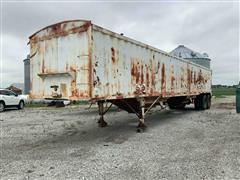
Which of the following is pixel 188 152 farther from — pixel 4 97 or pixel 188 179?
pixel 4 97

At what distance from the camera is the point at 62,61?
7207 millimetres

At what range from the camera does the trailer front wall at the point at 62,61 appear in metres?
6.86

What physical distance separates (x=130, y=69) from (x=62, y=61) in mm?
2570

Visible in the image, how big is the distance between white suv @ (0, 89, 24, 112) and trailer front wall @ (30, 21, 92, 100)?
43.8 feet

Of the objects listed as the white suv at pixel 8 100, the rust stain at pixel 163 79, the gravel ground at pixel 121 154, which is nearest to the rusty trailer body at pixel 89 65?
the rust stain at pixel 163 79

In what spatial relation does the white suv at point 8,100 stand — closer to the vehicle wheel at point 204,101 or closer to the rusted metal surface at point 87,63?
the rusted metal surface at point 87,63

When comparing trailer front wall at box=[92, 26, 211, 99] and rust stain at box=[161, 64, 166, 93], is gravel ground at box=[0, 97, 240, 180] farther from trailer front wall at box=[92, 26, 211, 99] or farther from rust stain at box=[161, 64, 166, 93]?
rust stain at box=[161, 64, 166, 93]

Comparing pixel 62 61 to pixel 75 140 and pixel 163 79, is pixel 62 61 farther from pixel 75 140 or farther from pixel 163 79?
pixel 163 79

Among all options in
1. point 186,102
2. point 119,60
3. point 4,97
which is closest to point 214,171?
point 119,60

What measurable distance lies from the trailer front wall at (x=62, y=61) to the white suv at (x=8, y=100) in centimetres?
1334

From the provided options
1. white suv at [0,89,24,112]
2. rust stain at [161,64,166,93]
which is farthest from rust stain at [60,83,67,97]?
white suv at [0,89,24,112]

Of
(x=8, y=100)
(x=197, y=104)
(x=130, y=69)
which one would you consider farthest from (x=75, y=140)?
(x=8, y=100)

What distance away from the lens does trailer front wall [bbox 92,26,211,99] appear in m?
7.35

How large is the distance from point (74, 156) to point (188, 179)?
281 centimetres
